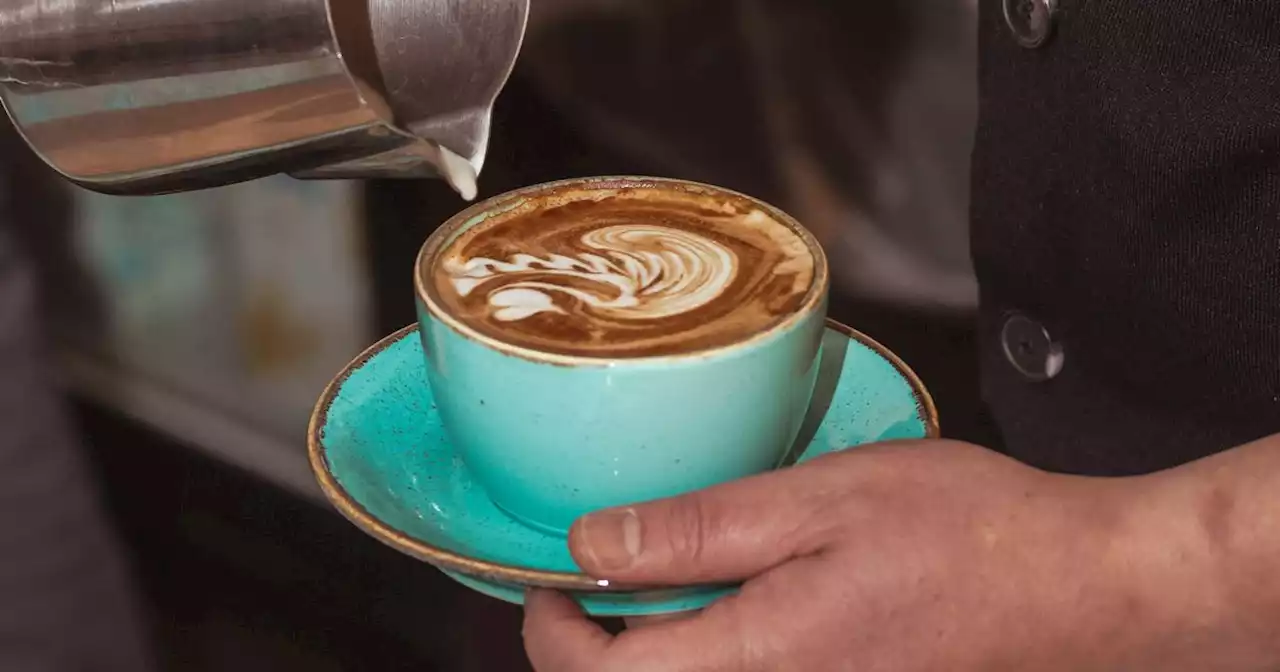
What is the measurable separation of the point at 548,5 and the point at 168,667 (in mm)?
858

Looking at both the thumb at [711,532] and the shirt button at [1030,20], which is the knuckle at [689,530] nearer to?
the thumb at [711,532]

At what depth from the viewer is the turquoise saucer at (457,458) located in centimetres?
56

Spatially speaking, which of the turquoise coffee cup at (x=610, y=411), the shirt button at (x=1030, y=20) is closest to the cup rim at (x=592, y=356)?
the turquoise coffee cup at (x=610, y=411)

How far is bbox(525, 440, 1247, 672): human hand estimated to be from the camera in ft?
1.78

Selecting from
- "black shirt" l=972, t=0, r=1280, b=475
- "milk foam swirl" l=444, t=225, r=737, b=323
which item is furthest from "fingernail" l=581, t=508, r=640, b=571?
"black shirt" l=972, t=0, r=1280, b=475

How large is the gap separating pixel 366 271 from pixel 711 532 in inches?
29.8

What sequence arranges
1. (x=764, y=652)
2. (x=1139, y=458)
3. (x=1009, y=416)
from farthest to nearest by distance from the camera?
(x=1009, y=416) → (x=1139, y=458) → (x=764, y=652)

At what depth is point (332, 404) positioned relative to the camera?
66 cm

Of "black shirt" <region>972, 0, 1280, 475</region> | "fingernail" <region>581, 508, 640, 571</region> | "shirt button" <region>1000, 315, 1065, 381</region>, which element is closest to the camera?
"fingernail" <region>581, 508, 640, 571</region>

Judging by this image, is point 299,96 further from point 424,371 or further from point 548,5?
point 548,5

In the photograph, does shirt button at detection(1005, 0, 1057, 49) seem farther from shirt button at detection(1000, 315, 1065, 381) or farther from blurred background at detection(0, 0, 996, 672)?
blurred background at detection(0, 0, 996, 672)

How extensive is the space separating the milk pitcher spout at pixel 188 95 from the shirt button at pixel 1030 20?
41 cm

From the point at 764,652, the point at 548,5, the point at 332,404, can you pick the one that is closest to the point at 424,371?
the point at 332,404

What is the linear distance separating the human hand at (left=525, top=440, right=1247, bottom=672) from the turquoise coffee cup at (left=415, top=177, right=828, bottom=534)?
1.3 inches
